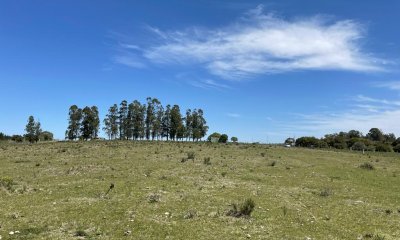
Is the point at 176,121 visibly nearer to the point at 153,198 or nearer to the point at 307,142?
the point at 307,142

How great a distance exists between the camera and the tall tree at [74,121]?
137800 millimetres

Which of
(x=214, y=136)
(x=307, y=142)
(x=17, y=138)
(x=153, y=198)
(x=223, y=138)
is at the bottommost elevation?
(x=153, y=198)

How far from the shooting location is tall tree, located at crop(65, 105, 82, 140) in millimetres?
137800

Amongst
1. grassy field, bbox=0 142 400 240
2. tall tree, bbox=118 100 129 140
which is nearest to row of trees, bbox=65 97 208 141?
tall tree, bbox=118 100 129 140

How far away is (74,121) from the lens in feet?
456

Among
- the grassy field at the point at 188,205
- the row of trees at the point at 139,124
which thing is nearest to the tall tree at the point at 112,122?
the row of trees at the point at 139,124

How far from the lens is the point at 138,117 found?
149 m

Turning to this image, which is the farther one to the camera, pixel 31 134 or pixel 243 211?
pixel 31 134

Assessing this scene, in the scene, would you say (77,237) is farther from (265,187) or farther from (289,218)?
(265,187)

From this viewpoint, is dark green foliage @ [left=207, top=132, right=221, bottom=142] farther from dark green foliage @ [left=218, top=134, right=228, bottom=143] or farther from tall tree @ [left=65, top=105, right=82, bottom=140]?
tall tree @ [left=65, top=105, right=82, bottom=140]

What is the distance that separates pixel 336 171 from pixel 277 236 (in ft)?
122

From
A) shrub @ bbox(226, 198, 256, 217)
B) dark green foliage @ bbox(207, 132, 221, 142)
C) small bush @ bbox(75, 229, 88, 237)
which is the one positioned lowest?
small bush @ bbox(75, 229, 88, 237)

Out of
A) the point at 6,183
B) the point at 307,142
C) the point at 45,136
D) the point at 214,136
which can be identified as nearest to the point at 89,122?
the point at 45,136

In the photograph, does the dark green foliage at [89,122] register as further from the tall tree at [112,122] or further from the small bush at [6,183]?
the small bush at [6,183]
